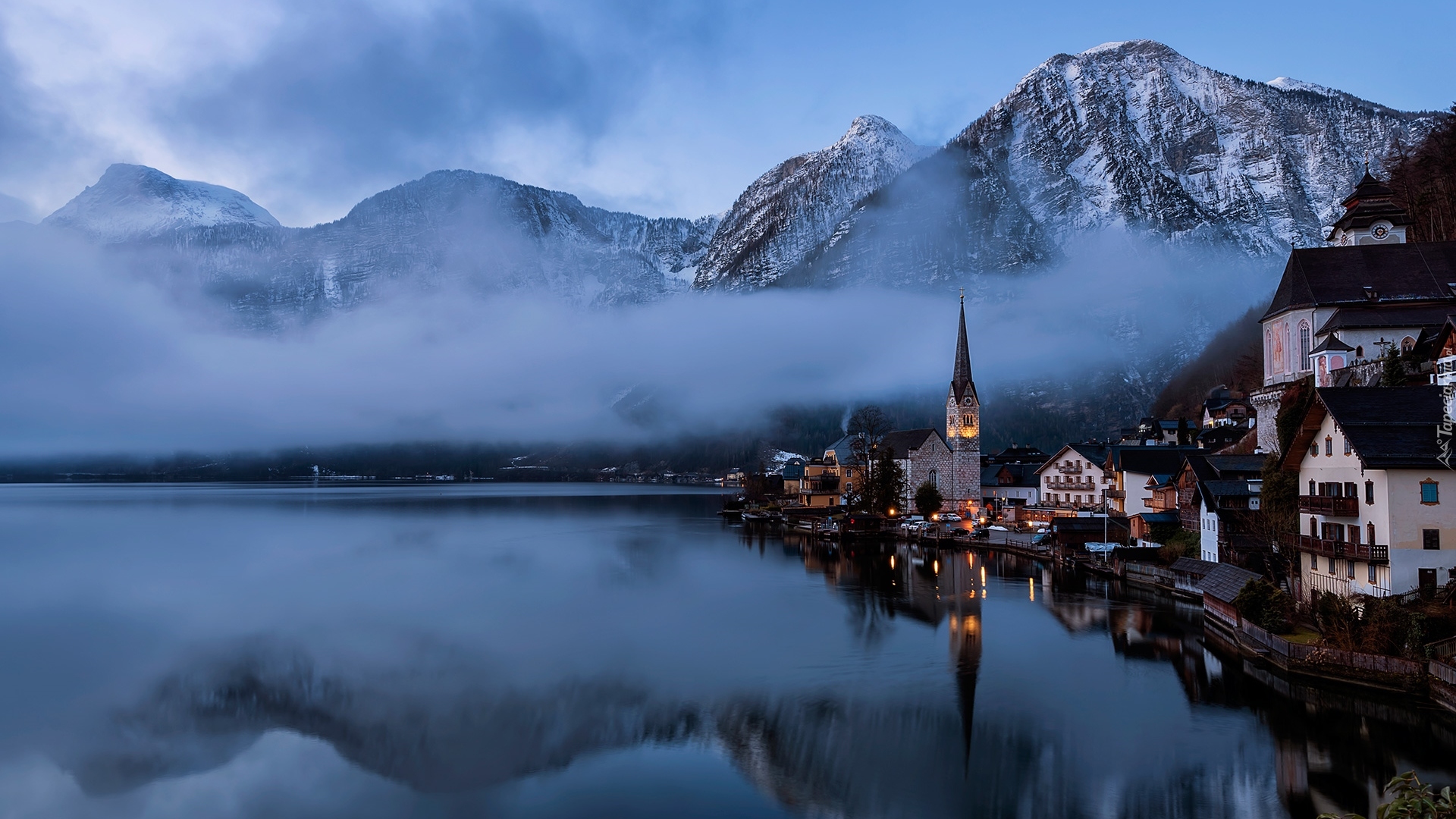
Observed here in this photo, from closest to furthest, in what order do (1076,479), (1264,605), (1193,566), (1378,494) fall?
(1378,494) < (1264,605) < (1193,566) < (1076,479)

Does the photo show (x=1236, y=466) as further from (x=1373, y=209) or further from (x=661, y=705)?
(x=661, y=705)

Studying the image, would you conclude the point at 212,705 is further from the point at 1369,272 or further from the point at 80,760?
the point at 1369,272

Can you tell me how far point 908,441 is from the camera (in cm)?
9962

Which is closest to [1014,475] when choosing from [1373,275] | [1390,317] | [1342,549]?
[1373,275]

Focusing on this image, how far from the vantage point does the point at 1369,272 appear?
153 ft

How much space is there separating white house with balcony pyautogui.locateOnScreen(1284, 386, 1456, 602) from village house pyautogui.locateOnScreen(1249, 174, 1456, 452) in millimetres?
16278

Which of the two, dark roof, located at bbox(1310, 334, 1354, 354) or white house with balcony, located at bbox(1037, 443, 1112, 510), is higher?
dark roof, located at bbox(1310, 334, 1354, 354)

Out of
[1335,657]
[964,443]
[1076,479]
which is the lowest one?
[1335,657]

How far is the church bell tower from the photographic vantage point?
9488 centimetres

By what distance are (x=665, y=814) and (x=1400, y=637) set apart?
2151 centimetres

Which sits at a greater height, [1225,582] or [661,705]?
[1225,582]

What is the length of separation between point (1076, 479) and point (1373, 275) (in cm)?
3337

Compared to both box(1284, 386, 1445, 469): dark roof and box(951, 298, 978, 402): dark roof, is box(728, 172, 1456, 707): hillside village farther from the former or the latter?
box(951, 298, 978, 402): dark roof

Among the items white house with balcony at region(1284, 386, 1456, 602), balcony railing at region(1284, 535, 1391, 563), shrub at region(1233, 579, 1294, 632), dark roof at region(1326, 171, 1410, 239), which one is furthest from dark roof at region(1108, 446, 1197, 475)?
shrub at region(1233, 579, 1294, 632)
